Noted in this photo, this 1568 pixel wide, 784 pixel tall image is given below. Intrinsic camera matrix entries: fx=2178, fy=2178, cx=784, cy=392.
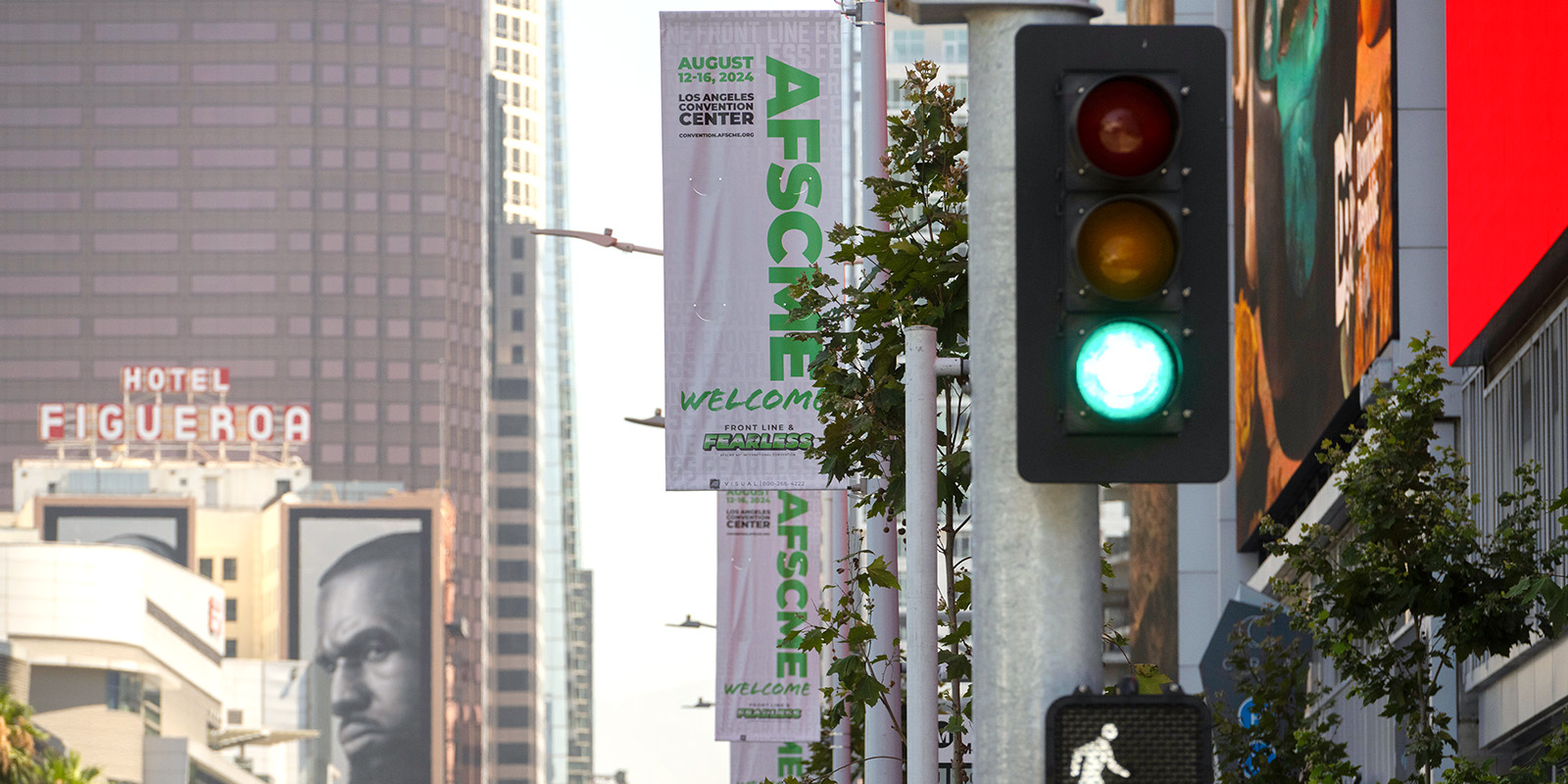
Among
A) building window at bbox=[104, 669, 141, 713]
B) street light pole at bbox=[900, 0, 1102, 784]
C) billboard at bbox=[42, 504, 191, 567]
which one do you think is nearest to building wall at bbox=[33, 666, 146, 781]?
building window at bbox=[104, 669, 141, 713]

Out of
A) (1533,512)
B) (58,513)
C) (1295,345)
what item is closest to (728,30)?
(1533,512)

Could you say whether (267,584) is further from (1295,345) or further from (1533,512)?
(1533,512)

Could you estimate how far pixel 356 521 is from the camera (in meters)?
190

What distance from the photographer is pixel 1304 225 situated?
36875 millimetres

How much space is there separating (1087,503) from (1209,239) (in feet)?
2.20

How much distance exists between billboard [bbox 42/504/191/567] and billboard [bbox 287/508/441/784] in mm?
10888

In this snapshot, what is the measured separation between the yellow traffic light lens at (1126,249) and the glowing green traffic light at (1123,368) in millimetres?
85

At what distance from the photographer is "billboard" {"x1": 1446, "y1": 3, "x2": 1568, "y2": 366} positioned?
19.2 meters

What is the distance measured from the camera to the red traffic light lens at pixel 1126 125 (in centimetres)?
480

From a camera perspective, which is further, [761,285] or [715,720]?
[715,720]

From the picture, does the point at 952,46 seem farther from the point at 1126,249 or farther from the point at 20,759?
the point at 1126,249

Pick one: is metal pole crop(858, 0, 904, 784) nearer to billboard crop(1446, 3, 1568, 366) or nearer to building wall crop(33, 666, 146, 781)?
billboard crop(1446, 3, 1568, 366)

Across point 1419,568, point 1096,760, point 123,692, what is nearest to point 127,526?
point 123,692

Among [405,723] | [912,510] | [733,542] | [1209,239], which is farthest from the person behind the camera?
[405,723]
